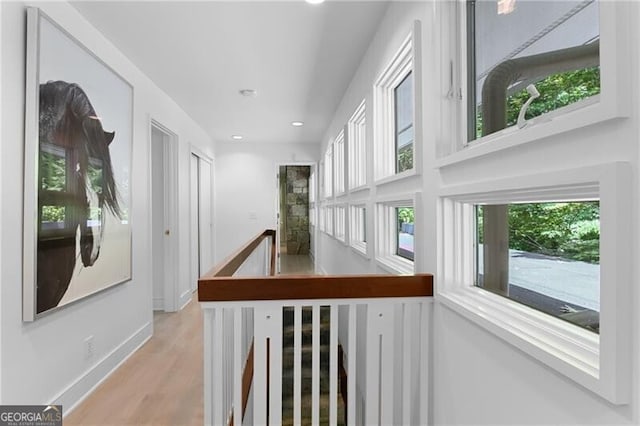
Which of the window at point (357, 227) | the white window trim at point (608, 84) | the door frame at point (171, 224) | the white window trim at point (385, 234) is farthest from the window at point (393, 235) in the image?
the door frame at point (171, 224)

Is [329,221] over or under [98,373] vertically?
over

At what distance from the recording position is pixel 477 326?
1.28 metres

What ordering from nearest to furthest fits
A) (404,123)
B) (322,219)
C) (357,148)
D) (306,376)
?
(404,123) < (306,376) < (357,148) < (322,219)

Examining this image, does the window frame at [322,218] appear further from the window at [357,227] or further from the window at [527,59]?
the window at [527,59]

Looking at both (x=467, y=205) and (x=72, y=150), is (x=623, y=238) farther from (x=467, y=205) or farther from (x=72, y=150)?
(x=72, y=150)

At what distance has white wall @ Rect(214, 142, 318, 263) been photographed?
23.2 feet

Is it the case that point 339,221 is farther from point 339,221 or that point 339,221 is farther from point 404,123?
point 404,123

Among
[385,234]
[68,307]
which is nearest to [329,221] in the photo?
[385,234]

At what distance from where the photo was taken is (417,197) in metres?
1.83

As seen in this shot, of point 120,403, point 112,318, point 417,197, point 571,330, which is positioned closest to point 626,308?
point 571,330

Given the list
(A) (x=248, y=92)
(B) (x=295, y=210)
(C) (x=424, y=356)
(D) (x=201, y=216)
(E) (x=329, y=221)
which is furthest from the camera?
(B) (x=295, y=210)

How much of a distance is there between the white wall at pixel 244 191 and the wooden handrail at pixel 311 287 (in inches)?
220

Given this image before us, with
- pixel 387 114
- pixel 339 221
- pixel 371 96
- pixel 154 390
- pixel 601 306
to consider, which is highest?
pixel 371 96

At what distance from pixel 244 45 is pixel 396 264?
1.94 metres
